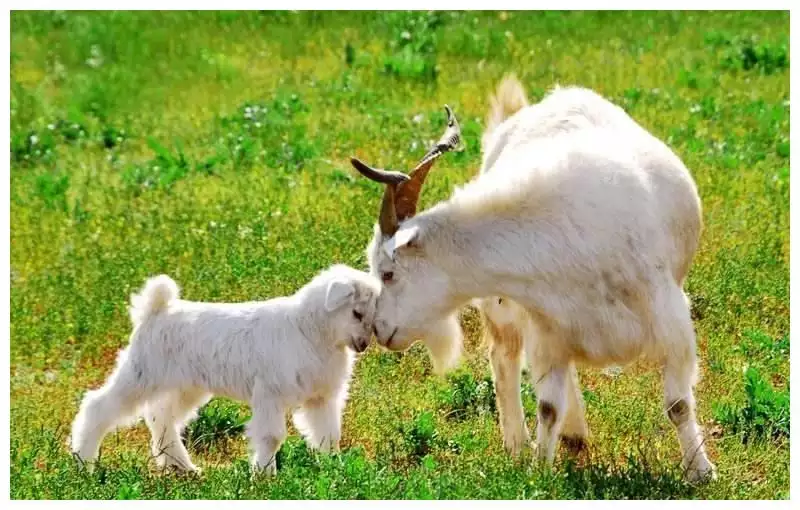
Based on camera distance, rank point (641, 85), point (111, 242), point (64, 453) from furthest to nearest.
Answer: point (641, 85) < point (111, 242) < point (64, 453)

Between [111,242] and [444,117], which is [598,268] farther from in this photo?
[444,117]

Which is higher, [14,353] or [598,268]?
[598,268]

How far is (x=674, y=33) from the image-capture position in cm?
1778

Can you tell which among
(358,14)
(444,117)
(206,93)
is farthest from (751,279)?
(358,14)

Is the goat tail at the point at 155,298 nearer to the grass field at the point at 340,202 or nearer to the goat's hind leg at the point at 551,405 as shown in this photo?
the grass field at the point at 340,202

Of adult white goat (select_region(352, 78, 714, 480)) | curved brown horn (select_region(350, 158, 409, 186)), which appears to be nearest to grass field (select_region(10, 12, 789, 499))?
adult white goat (select_region(352, 78, 714, 480))

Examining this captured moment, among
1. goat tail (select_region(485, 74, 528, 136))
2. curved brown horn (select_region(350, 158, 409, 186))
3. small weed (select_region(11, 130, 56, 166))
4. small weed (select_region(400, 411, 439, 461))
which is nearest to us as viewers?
curved brown horn (select_region(350, 158, 409, 186))

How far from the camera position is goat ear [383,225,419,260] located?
7.52m

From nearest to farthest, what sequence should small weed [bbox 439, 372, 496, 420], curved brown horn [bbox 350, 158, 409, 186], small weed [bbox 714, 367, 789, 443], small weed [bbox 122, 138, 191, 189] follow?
curved brown horn [bbox 350, 158, 409, 186]
small weed [bbox 714, 367, 789, 443]
small weed [bbox 439, 372, 496, 420]
small weed [bbox 122, 138, 191, 189]

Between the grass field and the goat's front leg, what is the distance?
19 centimetres

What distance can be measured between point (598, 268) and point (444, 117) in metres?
7.20

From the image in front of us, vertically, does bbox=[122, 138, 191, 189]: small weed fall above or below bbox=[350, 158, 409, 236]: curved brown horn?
below

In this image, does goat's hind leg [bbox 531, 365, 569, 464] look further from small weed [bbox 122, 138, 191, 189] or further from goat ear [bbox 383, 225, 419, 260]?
small weed [bbox 122, 138, 191, 189]

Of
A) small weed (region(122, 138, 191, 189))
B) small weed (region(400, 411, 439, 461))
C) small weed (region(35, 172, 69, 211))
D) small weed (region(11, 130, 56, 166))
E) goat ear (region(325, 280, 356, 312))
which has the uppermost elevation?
goat ear (region(325, 280, 356, 312))
